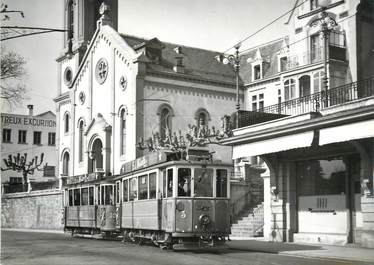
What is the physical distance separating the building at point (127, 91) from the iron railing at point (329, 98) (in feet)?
46.0

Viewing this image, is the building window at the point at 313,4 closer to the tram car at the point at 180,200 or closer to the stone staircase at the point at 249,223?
the tram car at the point at 180,200

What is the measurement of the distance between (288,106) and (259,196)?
9880mm

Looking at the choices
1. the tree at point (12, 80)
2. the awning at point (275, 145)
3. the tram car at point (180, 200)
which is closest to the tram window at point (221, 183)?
the tram car at point (180, 200)

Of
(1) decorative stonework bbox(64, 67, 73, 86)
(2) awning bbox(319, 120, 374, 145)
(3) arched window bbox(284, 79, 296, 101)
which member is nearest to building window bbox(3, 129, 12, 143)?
(1) decorative stonework bbox(64, 67, 73, 86)

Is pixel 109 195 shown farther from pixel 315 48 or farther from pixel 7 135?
pixel 7 135

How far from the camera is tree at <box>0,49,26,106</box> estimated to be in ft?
48.5

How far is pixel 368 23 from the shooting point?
21.8 meters

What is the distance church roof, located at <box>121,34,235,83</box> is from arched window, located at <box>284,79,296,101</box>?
537 inches

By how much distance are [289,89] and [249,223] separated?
623cm

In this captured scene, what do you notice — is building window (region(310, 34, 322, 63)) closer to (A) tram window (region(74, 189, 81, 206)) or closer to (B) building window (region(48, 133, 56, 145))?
(A) tram window (region(74, 189, 81, 206))

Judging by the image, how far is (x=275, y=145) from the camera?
2005cm

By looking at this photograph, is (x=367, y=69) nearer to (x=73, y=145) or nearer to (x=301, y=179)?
(x=301, y=179)

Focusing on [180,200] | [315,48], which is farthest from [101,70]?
[180,200]

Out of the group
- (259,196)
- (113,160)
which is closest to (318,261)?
(259,196)
